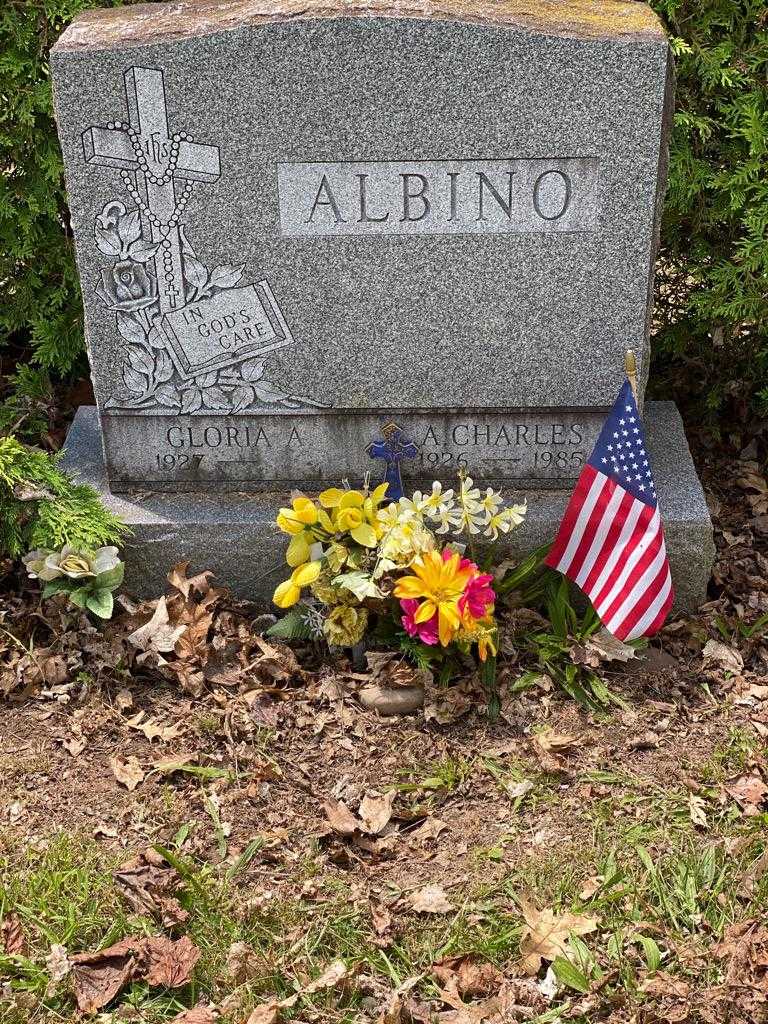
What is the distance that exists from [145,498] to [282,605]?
71cm

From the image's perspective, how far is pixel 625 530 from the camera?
3.51 m

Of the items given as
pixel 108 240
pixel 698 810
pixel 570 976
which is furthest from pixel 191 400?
pixel 570 976

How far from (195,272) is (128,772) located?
1454mm

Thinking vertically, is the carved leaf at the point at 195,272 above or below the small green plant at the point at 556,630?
above

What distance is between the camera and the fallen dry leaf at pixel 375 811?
3141mm

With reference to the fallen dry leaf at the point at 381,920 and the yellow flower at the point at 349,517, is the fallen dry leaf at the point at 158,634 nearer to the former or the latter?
the yellow flower at the point at 349,517

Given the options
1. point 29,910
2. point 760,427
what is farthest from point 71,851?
point 760,427

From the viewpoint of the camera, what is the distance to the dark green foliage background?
4055mm

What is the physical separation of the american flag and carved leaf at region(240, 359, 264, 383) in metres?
1.03

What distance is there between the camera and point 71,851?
120 inches

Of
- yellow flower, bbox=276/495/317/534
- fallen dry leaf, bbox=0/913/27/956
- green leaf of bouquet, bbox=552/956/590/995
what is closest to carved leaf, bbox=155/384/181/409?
yellow flower, bbox=276/495/317/534

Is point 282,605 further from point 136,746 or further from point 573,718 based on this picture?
point 573,718

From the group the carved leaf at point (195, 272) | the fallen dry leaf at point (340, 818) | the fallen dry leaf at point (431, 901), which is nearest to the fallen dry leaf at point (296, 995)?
the fallen dry leaf at point (431, 901)

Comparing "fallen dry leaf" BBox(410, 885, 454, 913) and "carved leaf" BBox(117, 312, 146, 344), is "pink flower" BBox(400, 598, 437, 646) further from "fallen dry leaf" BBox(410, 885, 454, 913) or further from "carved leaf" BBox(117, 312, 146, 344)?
"carved leaf" BBox(117, 312, 146, 344)
